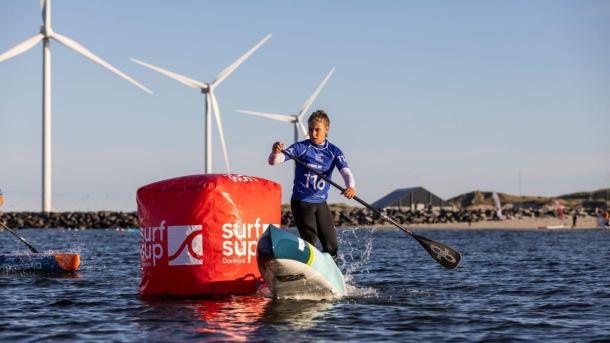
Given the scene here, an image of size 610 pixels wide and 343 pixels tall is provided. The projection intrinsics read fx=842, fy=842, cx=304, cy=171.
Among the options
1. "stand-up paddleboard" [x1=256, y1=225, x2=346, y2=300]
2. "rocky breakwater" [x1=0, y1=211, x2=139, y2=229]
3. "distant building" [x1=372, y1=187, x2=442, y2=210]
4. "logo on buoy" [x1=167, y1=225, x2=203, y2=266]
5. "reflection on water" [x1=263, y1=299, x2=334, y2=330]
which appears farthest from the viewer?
"distant building" [x1=372, y1=187, x2=442, y2=210]

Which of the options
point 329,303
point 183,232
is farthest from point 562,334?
point 183,232

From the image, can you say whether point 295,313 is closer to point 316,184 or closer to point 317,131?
point 316,184

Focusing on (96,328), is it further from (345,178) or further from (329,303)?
(345,178)

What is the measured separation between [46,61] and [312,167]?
1602 inches

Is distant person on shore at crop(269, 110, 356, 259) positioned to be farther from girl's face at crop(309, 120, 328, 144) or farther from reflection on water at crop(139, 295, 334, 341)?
reflection on water at crop(139, 295, 334, 341)

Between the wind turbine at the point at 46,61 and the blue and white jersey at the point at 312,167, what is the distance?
33474mm

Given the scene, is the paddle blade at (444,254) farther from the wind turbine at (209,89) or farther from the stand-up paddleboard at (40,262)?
the wind turbine at (209,89)

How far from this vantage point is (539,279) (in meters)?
14.0

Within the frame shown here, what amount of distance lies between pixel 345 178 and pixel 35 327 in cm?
389

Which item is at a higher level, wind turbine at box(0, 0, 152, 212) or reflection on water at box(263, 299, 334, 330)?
wind turbine at box(0, 0, 152, 212)

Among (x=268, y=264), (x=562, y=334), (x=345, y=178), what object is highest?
(x=345, y=178)

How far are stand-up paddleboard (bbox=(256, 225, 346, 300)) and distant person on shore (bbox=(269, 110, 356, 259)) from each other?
0.35m

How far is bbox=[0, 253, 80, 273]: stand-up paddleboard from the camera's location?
15.1m

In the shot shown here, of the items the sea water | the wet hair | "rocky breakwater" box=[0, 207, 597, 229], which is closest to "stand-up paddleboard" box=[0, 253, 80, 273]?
the sea water
